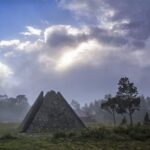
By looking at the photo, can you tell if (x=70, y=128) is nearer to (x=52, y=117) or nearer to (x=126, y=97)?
(x=52, y=117)

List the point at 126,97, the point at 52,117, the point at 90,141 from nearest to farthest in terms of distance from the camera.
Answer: the point at 90,141 < the point at 52,117 < the point at 126,97

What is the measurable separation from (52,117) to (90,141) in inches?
564

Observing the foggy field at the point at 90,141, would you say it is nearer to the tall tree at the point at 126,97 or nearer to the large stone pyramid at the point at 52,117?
the large stone pyramid at the point at 52,117

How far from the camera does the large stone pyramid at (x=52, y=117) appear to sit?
151 ft

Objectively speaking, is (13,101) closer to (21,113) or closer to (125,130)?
(21,113)

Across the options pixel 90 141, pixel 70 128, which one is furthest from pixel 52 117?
pixel 90 141

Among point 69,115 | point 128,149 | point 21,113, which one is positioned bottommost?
point 128,149

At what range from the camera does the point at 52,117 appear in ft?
155

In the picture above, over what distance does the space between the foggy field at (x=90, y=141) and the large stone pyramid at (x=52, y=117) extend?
9.94 m

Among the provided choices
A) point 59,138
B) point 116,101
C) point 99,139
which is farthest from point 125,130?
point 116,101

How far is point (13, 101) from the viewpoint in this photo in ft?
628

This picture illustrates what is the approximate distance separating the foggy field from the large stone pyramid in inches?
391

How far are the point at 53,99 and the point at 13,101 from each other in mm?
148087

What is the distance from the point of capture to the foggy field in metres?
29.5
